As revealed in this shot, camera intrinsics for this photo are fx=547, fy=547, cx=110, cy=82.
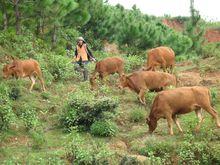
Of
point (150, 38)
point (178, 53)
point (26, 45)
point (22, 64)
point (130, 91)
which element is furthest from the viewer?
point (178, 53)

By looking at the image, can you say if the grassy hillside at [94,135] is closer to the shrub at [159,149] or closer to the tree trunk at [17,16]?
the shrub at [159,149]

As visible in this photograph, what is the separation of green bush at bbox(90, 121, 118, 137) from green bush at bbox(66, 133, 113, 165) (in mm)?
1295

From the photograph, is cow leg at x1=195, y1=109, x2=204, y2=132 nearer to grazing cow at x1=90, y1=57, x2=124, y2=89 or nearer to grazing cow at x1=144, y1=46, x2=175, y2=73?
grazing cow at x1=144, y1=46, x2=175, y2=73

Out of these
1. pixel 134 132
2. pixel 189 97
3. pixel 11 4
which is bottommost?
pixel 134 132

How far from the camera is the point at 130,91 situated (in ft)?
63.1

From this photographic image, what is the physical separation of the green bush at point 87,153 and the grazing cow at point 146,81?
471cm

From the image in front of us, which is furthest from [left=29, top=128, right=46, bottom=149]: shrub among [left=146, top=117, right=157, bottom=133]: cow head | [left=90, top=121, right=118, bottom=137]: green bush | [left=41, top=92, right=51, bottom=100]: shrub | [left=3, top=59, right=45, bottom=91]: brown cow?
[left=3, top=59, right=45, bottom=91]: brown cow

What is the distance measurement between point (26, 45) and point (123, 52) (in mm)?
12646

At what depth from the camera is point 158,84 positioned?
1748 centimetres

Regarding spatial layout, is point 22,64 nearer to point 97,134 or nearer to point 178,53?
point 97,134

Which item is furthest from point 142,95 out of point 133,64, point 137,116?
point 133,64

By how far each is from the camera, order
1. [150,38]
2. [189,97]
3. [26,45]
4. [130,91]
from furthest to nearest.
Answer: [150,38], [26,45], [130,91], [189,97]

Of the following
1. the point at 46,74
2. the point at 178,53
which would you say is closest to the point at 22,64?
the point at 46,74

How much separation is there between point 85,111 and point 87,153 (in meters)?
2.81
